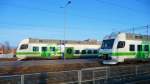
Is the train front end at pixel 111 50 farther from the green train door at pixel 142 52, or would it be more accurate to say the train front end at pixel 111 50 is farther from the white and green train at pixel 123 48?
the green train door at pixel 142 52

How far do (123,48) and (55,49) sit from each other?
14.4 metres

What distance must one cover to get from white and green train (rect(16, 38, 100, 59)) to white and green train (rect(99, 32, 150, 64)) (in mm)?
11783

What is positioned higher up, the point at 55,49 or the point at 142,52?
the point at 55,49

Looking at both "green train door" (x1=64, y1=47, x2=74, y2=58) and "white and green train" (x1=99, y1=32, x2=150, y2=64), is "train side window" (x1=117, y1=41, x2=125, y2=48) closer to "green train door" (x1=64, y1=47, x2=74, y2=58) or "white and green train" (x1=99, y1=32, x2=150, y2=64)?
"white and green train" (x1=99, y1=32, x2=150, y2=64)

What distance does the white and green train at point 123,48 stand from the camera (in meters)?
26.0

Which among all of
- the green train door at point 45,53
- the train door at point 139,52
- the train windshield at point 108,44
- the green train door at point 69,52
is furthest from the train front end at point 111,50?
the green train door at point 69,52

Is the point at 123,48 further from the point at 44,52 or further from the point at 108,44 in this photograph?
the point at 44,52

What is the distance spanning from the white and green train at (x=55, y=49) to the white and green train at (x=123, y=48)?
38.7 feet

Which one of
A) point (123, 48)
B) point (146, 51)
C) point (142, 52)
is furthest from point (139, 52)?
point (123, 48)

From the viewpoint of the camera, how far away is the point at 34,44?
35625 millimetres

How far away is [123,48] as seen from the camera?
2631 cm

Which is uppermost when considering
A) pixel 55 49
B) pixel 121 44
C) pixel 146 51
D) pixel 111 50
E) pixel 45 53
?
pixel 121 44

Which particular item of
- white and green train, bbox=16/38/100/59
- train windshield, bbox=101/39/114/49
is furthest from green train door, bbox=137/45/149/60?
white and green train, bbox=16/38/100/59

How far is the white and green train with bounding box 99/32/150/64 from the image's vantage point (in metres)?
26.0
